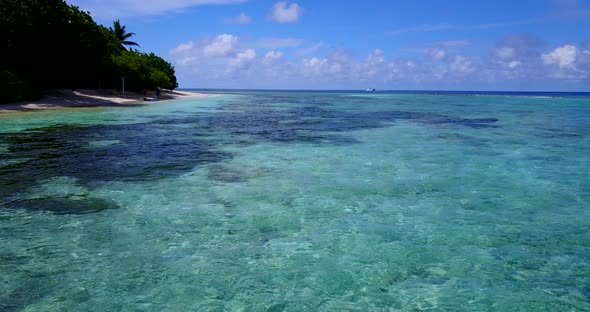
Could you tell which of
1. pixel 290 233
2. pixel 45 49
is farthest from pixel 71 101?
pixel 290 233

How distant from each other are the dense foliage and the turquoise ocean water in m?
28.3

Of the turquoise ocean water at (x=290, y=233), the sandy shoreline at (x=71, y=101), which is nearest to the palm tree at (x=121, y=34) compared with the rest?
the sandy shoreline at (x=71, y=101)

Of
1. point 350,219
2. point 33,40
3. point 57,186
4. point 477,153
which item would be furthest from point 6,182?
point 33,40

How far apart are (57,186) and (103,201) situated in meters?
2.09

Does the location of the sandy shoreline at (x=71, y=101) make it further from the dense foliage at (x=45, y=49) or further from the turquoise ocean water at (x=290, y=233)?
the turquoise ocean water at (x=290, y=233)

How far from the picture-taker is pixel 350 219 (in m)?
8.66

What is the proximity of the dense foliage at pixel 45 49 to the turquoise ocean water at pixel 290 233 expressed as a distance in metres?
28.3

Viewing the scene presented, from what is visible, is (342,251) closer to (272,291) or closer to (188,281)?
(272,291)

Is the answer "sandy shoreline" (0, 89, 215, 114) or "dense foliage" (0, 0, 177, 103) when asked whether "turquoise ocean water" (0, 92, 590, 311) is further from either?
"dense foliage" (0, 0, 177, 103)

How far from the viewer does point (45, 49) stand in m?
42.0

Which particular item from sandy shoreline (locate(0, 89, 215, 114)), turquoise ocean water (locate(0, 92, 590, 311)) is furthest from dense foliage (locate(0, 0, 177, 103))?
turquoise ocean water (locate(0, 92, 590, 311))

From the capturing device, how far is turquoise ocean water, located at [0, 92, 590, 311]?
547 centimetres

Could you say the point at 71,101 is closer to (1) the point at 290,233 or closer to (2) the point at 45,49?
(2) the point at 45,49

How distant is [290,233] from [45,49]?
4409 cm
